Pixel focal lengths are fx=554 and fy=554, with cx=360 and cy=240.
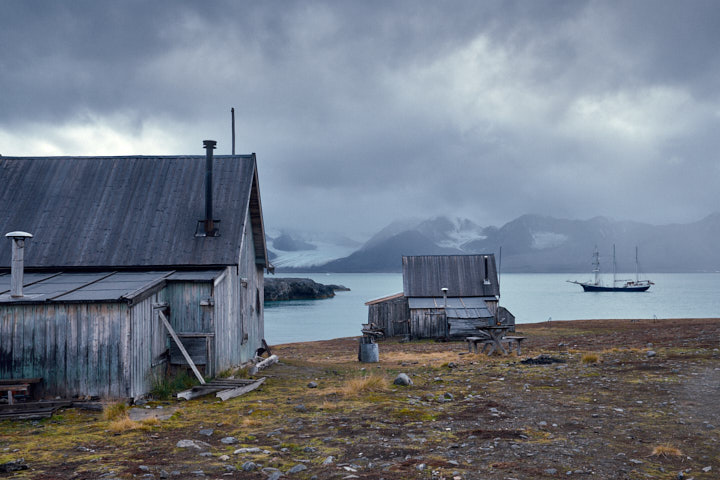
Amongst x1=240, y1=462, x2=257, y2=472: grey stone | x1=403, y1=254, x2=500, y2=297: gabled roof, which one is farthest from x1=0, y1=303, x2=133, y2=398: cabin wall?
x1=403, y1=254, x2=500, y2=297: gabled roof

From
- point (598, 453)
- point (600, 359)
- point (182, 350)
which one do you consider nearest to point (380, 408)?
point (598, 453)

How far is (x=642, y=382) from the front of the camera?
1569 cm

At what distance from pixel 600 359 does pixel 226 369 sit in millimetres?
13999

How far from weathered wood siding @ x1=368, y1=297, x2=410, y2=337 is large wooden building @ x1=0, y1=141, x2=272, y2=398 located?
22148 mm

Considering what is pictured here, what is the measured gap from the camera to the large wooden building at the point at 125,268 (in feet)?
47.4

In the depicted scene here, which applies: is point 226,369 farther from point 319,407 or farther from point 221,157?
point 221,157

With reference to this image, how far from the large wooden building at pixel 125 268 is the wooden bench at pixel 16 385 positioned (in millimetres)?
251

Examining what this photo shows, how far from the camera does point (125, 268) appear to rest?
18.4 metres

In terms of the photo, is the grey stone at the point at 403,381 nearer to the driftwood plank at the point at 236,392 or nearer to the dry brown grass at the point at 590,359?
the driftwood plank at the point at 236,392

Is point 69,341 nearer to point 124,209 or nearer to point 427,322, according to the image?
point 124,209

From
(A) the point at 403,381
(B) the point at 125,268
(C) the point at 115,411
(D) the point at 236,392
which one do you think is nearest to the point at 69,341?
(C) the point at 115,411

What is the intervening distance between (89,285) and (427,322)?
3123 centimetres

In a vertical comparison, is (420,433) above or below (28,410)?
below

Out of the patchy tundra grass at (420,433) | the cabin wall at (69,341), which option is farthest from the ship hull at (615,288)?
the cabin wall at (69,341)
